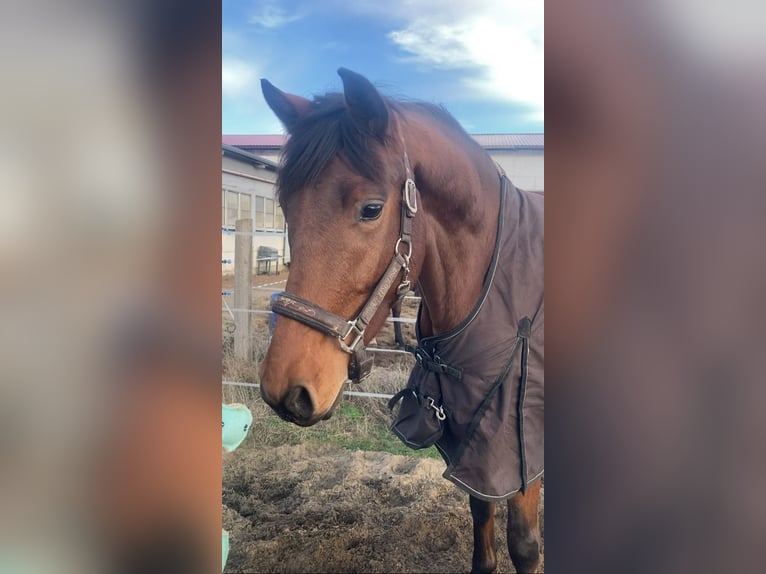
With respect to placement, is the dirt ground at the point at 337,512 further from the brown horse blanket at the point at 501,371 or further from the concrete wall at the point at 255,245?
the concrete wall at the point at 255,245

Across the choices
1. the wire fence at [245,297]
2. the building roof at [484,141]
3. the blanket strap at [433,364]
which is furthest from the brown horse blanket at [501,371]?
the wire fence at [245,297]

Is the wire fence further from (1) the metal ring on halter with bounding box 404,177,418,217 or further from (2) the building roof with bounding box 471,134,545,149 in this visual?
(2) the building roof with bounding box 471,134,545,149

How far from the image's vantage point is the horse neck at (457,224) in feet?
3.79

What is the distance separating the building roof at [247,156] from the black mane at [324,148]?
6.1 inches

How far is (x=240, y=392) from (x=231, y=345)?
146 millimetres

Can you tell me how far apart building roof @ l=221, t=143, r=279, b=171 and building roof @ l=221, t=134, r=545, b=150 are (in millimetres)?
10

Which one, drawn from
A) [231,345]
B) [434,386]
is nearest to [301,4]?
[231,345]

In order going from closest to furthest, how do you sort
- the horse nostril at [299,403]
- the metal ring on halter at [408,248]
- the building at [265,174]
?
the horse nostril at [299,403] → the metal ring on halter at [408,248] → the building at [265,174]

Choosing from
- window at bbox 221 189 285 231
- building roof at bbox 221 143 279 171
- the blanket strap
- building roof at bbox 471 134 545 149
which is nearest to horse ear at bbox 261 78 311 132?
building roof at bbox 221 143 279 171
